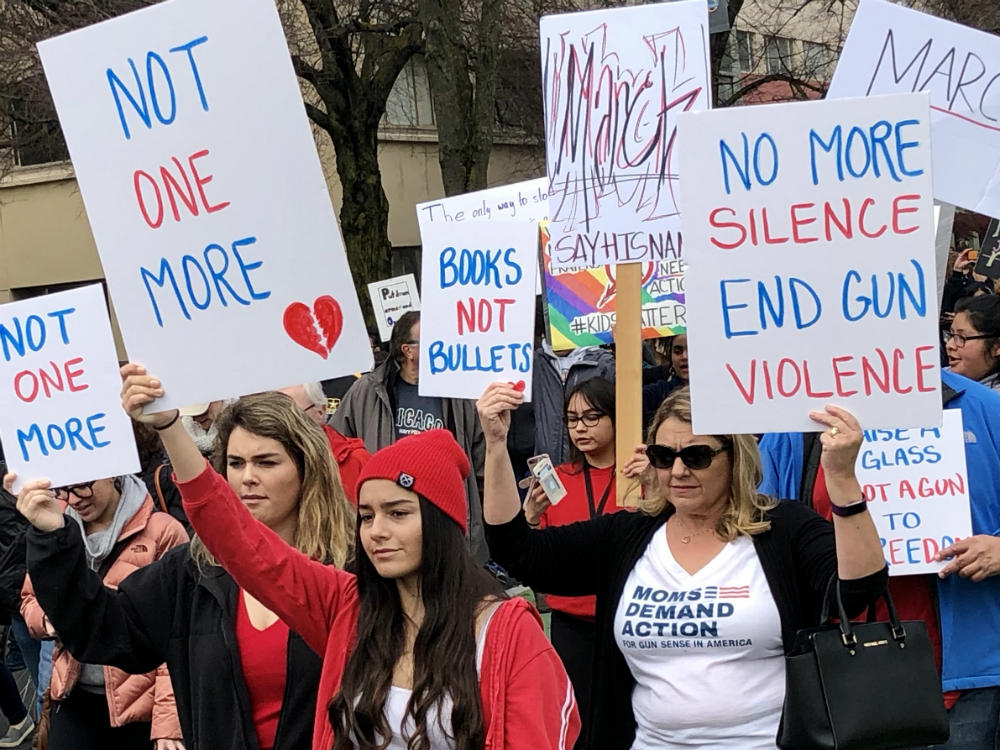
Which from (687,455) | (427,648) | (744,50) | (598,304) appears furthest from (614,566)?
(744,50)

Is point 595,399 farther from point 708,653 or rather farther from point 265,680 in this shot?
point 265,680

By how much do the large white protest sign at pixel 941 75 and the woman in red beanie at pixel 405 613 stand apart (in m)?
2.36

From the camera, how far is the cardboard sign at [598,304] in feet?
23.2

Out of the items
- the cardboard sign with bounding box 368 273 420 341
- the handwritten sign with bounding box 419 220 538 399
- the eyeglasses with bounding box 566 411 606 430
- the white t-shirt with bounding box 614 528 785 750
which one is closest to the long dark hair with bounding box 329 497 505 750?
the white t-shirt with bounding box 614 528 785 750

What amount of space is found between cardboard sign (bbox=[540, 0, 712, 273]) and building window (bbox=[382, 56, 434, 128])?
60.5ft

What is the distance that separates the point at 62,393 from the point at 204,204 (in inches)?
34.2

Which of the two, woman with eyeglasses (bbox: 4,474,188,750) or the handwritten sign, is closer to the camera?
woman with eyeglasses (bbox: 4,474,188,750)

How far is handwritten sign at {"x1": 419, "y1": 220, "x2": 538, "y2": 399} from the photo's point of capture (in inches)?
156

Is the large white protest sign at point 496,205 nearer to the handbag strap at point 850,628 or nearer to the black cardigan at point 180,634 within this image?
the black cardigan at point 180,634

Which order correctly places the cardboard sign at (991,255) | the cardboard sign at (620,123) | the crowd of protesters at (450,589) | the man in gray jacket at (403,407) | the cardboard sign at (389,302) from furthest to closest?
the cardboard sign at (389,302), the cardboard sign at (991,255), the man in gray jacket at (403,407), the cardboard sign at (620,123), the crowd of protesters at (450,589)

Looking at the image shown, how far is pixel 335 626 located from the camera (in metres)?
2.71

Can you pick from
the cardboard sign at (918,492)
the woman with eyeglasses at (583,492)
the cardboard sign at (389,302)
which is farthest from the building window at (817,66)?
the cardboard sign at (918,492)

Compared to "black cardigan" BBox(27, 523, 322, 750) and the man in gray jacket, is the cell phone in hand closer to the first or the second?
"black cardigan" BBox(27, 523, 322, 750)

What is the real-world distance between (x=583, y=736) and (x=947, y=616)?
45.8 inches
